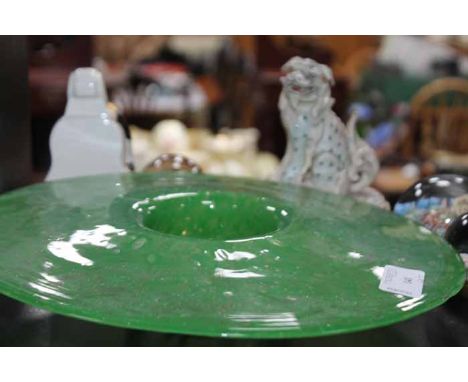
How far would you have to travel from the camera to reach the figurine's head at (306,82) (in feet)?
6.20

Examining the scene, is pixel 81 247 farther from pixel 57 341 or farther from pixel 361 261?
pixel 361 261

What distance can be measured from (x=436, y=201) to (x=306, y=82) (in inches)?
18.3

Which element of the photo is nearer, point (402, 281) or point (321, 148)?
point (402, 281)

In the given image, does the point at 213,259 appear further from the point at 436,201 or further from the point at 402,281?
the point at 436,201

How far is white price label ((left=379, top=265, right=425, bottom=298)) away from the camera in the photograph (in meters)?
1.19

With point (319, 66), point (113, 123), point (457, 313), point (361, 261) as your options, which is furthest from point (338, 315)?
point (113, 123)

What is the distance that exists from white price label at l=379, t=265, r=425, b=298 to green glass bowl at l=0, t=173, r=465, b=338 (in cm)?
1

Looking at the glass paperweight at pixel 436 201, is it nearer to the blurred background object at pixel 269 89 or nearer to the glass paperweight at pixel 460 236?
the glass paperweight at pixel 460 236

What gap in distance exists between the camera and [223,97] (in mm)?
3240

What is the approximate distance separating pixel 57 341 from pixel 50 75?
1891 millimetres

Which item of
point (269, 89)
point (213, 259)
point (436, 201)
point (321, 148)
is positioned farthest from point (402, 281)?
point (269, 89)

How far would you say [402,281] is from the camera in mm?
1225

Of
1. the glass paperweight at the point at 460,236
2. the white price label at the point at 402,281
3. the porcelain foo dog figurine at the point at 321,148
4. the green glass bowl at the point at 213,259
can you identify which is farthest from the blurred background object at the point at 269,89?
the white price label at the point at 402,281

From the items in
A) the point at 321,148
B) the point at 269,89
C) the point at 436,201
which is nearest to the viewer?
the point at 436,201
